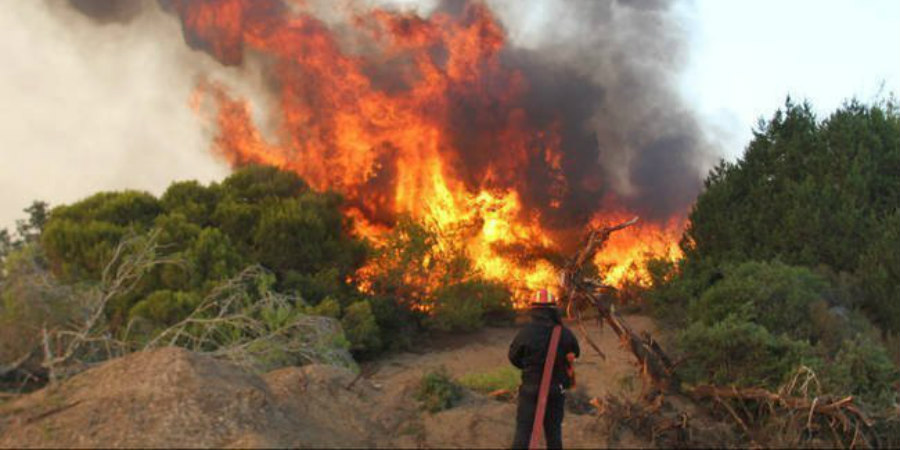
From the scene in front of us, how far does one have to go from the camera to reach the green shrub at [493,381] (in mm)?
14062

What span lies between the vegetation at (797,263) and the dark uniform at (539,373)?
201 inches

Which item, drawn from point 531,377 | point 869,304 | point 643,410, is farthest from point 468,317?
point 531,377

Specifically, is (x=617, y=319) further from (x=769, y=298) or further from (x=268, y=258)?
(x=268, y=258)

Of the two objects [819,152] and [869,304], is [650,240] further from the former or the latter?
[869,304]

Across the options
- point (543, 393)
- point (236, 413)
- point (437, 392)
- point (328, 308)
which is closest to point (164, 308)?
point (328, 308)

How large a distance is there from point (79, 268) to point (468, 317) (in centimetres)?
1028

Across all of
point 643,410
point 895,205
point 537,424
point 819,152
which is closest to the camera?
point 537,424

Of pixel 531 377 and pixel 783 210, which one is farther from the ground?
pixel 783 210

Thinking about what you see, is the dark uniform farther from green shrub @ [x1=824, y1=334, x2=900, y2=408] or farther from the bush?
green shrub @ [x1=824, y1=334, x2=900, y2=408]

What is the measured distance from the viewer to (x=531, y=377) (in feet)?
25.3

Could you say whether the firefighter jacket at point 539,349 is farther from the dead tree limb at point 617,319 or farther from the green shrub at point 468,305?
the green shrub at point 468,305

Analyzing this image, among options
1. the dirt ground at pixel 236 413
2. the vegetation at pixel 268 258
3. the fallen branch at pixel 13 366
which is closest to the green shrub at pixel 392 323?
the vegetation at pixel 268 258

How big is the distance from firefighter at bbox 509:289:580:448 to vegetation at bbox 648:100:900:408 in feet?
16.7

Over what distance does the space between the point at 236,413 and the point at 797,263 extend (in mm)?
14407
